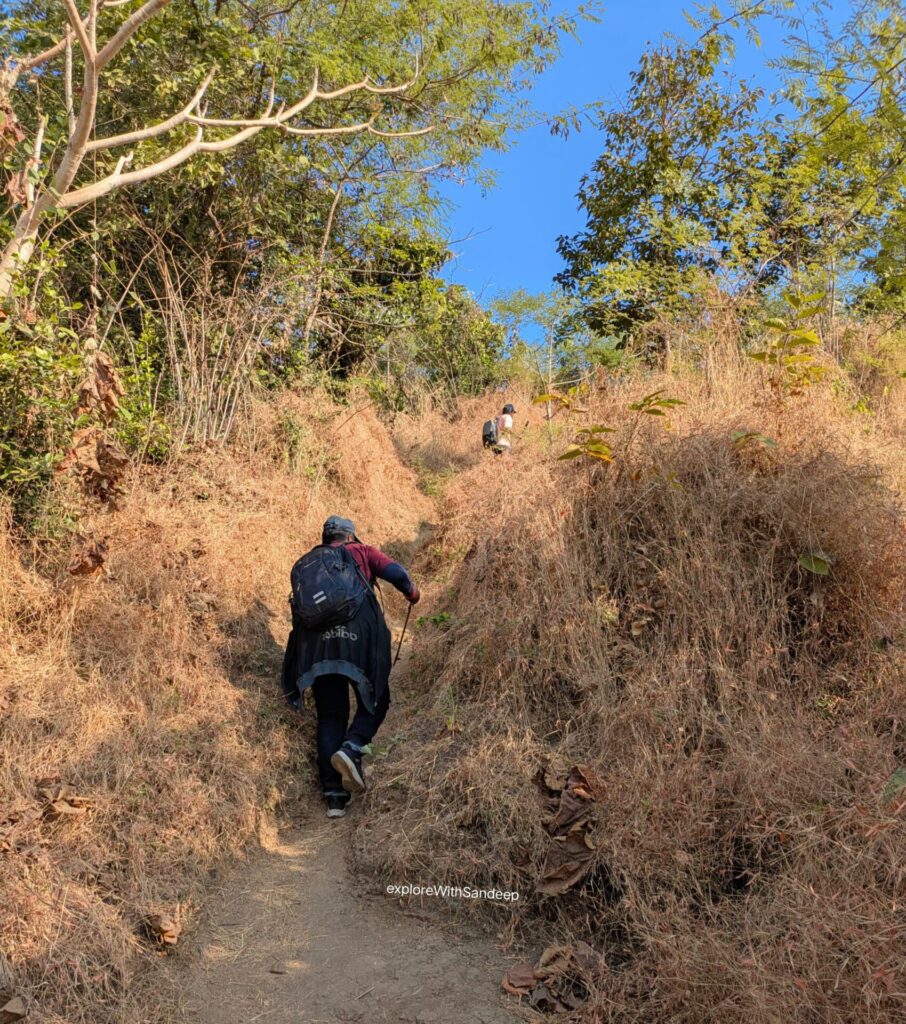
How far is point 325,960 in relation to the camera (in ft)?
10.7

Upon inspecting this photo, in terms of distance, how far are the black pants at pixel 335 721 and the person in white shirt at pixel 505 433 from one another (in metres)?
5.81

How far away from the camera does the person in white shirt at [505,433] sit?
10242mm

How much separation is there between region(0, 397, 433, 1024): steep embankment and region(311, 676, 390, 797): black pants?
291mm

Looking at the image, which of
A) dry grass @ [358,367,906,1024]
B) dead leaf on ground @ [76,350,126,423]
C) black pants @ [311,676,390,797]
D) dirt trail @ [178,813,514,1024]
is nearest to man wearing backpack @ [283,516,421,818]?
black pants @ [311,676,390,797]

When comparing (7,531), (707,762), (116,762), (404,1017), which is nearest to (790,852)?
(707,762)

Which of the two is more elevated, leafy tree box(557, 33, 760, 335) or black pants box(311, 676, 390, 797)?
leafy tree box(557, 33, 760, 335)

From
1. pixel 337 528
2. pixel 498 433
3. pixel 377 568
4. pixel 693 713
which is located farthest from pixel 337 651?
pixel 498 433

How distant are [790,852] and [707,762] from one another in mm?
620

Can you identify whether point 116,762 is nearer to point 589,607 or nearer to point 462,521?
point 589,607

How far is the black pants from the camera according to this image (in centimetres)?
463

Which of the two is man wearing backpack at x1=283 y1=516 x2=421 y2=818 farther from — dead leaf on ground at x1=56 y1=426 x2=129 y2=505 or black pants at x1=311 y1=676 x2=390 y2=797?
dead leaf on ground at x1=56 y1=426 x2=129 y2=505

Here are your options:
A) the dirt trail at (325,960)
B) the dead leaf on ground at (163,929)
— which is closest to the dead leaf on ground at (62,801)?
the dead leaf on ground at (163,929)

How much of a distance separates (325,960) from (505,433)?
810 centimetres

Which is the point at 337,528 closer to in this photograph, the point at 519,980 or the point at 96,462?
the point at 96,462
